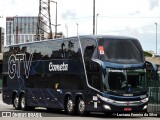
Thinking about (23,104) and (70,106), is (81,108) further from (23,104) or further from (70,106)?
(23,104)

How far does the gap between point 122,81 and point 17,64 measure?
10.5m

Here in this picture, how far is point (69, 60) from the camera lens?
25.9 meters

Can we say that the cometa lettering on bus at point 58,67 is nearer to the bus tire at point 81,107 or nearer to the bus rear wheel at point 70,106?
the bus rear wheel at point 70,106

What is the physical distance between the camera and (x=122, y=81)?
23.4 metres

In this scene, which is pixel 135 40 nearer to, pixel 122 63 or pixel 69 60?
pixel 122 63

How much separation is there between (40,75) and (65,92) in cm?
325

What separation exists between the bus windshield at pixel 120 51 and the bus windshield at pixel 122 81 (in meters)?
Result: 0.50

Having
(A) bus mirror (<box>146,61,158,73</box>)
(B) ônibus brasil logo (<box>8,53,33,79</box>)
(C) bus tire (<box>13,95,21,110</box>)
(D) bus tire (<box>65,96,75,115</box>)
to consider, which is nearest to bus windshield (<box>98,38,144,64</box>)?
(A) bus mirror (<box>146,61,158,73</box>)

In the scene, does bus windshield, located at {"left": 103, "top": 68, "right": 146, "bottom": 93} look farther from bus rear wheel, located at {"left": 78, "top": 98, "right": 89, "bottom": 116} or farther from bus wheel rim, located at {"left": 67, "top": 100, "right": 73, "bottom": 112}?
bus wheel rim, located at {"left": 67, "top": 100, "right": 73, "bottom": 112}

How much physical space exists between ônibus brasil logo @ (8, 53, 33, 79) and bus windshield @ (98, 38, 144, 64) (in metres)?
7.61

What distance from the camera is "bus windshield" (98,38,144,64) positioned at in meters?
23.6

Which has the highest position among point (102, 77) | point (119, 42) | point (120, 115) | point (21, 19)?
point (21, 19)

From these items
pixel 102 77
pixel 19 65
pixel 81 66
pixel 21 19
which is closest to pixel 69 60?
pixel 81 66

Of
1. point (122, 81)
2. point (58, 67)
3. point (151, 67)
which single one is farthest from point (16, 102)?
point (151, 67)
